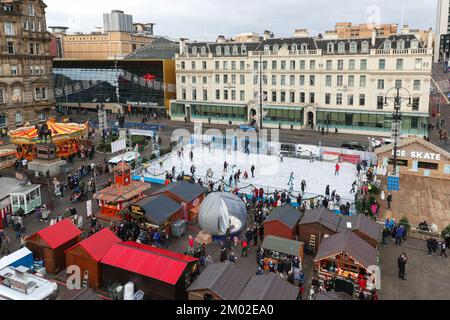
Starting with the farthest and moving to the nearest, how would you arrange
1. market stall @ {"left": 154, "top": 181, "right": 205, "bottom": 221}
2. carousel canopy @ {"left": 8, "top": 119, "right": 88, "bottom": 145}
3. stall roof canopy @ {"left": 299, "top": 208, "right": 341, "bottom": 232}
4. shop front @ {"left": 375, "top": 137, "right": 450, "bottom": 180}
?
carousel canopy @ {"left": 8, "top": 119, "right": 88, "bottom": 145} < shop front @ {"left": 375, "top": 137, "right": 450, "bottom": 180} < market stall @ {"left": 154, "top": 181, "right": 205, "bottom": 221} < stall roof canopy @ {"left": 299, "top": 208, "right": 341, "bottom": 232}

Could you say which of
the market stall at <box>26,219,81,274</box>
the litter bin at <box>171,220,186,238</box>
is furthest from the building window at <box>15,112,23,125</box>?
the litter bin at <box>171,220,186,238</box>

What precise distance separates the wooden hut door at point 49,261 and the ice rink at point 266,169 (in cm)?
1641

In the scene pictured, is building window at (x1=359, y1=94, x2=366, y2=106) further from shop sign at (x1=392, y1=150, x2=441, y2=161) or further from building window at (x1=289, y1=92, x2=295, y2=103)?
shop sign at (x1=392, y1=150, x2=441, y2=161)

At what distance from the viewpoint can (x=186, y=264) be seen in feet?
56.4

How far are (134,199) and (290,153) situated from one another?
18760mm

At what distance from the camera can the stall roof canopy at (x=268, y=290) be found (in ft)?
49.0

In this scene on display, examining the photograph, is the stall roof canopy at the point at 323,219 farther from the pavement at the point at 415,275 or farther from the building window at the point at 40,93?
the building window at the point at 40,93

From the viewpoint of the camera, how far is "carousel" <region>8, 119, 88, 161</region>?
4000 cm

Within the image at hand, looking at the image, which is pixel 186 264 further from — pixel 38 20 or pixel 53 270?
pixel 38 20

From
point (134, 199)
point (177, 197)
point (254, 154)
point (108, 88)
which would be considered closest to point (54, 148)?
point (134, 199)

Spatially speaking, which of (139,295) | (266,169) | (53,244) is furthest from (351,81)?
(139,295)

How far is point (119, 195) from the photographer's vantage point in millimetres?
27672

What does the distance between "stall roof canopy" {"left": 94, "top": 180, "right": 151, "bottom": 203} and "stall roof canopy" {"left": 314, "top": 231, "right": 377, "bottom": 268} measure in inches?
561
